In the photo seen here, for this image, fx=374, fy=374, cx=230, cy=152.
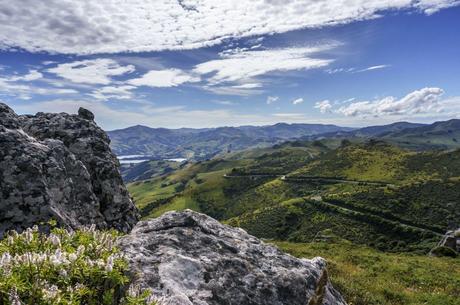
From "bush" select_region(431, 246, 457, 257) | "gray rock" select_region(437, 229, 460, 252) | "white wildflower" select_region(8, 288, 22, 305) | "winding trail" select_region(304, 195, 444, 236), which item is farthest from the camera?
"winding trail" select_region(304, 195, 444, 236)

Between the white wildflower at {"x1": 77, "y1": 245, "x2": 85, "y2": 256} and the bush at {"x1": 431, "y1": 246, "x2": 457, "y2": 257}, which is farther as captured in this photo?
the bush at {"x1": 431, "y1": 246, "x2": 457, "y2": 257}

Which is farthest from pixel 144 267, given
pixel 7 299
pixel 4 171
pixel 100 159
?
pixel 100 159

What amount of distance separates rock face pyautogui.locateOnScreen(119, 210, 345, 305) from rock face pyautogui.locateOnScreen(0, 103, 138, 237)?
17.4 ft

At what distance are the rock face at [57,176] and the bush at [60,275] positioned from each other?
731 cm

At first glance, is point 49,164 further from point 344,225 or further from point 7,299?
point 344,225

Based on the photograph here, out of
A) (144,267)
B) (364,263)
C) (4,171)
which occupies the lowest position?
(364,263)

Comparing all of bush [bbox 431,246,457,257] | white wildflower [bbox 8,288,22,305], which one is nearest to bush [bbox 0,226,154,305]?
white wildflower [bbox 8,288,22,305]

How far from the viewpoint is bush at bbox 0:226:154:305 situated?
520cm

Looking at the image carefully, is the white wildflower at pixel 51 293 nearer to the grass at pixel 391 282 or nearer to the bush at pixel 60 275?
the bush at pixel 60 275

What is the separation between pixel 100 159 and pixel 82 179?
3696mm

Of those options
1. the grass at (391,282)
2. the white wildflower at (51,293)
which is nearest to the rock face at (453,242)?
the grass at (391,282)

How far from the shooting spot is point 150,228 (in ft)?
35.7

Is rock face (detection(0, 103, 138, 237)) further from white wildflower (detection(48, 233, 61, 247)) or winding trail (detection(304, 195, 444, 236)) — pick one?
winding trail (detection(304, 195, 444, 236))

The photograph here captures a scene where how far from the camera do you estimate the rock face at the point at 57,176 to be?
539 inches
